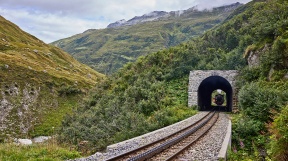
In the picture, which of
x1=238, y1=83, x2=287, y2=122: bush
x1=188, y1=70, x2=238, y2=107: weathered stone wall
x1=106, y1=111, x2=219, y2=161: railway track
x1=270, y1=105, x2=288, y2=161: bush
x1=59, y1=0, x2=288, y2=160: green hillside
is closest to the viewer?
x1=270, y1=105, x2=288, y2=161: bush

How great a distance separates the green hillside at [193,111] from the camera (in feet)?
52.8

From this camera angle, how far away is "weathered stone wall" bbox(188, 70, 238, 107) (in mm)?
32531

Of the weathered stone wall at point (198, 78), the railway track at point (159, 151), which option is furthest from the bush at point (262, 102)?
the weathered stone wall at point (198, 78)

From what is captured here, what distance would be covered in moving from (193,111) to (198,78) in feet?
19.4

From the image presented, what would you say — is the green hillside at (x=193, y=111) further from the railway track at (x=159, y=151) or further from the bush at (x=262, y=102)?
the railway track at (x=159, y=151)

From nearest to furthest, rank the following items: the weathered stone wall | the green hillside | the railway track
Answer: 1. the railway track
2. the green hillside
3. the weathered stone wall

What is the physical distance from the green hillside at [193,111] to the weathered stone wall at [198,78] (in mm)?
1031

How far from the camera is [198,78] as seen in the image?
111 feet

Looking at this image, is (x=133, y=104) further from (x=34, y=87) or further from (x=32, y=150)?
(x=34, y=87)

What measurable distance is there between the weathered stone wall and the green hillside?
1.03m

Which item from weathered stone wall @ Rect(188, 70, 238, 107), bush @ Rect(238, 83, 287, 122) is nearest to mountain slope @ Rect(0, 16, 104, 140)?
weathered stone wall @ Rect(188, 70, 238, 107)

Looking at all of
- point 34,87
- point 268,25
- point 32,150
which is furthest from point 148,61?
point 34,87

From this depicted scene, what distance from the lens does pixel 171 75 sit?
36.9 m

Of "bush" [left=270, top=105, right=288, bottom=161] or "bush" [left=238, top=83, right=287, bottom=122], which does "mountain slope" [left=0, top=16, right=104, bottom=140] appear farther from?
"bush" [left=270, top=105, right=288, bottom=161]
